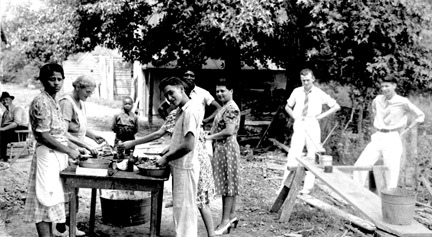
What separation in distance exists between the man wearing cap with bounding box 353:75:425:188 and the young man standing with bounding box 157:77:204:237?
3.72 metres

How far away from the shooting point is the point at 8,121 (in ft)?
35.4

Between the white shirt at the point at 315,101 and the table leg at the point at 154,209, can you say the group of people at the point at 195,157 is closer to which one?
the table leg at the point at 154,209

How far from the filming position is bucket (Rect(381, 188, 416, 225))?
12.9 ft

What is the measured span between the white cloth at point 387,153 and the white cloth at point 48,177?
4.84 metres

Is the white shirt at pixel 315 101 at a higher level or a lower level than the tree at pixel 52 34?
lower

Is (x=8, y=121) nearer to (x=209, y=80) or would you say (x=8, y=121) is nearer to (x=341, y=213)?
(x=341, y=213)

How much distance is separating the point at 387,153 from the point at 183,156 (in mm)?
3993

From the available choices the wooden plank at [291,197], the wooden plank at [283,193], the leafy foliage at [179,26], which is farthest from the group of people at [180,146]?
the leafy foliage at [179,26]

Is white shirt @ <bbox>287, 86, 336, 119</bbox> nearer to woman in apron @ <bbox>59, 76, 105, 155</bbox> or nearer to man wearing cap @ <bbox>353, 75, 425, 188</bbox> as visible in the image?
man wearing cap @ <bbox>353, 75, 425, 188</bbox>

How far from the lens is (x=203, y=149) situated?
5215 millimetres

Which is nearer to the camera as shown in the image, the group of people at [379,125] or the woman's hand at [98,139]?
the woman's hand at [98,139]

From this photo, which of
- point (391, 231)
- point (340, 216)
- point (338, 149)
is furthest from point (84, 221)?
point (338, 149)

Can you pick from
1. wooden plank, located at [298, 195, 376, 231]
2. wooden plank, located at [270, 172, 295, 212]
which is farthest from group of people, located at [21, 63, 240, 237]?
wooden plank, located at [298, 195, 376, 231]

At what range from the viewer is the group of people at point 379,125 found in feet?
23.3
